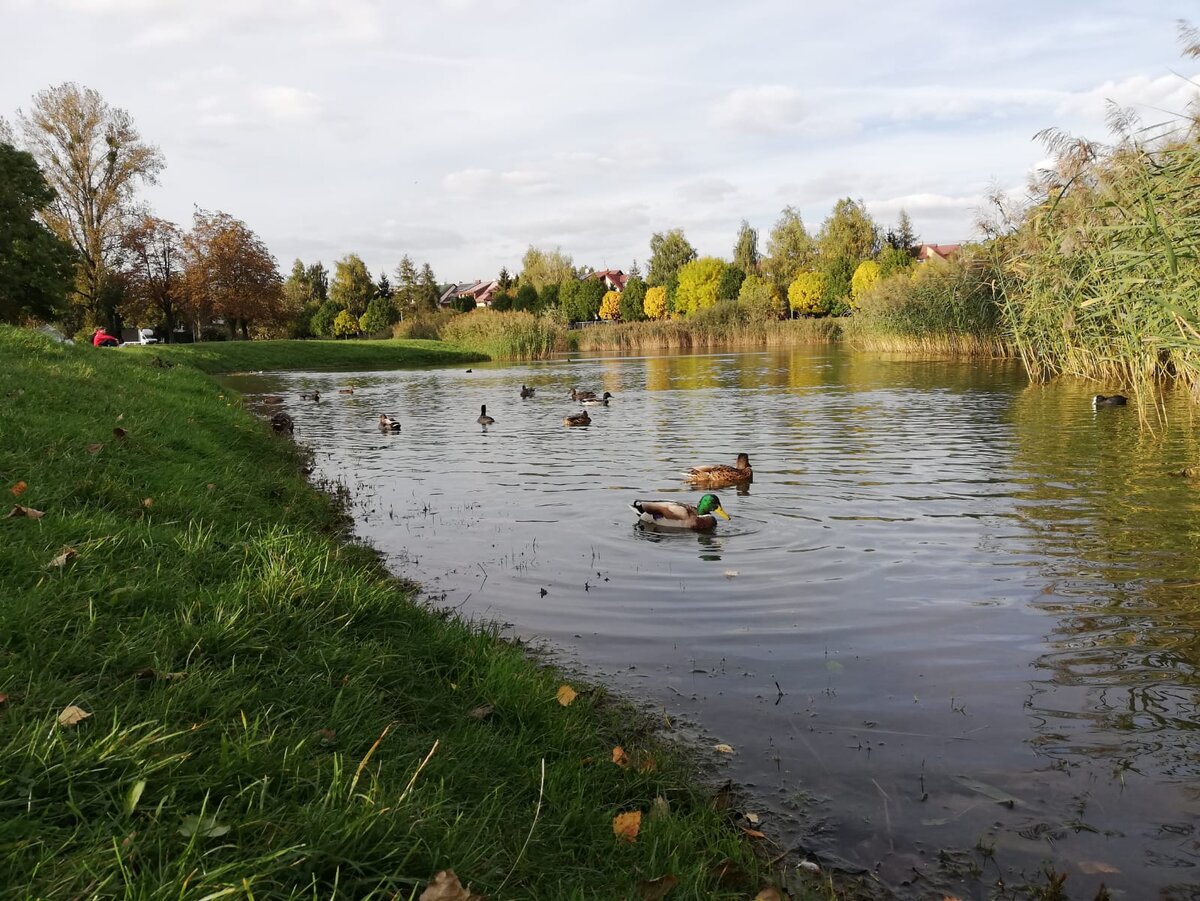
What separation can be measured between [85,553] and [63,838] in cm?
255

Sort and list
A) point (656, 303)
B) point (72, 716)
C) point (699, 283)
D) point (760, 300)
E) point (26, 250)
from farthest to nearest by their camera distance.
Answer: point (656, 303), point (699, 283), point (760, 300), point (26, 250), point (72, 716)

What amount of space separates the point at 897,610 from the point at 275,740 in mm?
5390

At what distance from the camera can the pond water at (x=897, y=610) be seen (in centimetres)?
399

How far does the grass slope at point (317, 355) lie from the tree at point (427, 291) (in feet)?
111

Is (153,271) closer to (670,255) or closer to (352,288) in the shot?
(352,288)

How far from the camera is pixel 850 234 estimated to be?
3246 inches

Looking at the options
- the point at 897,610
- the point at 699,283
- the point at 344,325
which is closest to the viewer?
the point at 897,610

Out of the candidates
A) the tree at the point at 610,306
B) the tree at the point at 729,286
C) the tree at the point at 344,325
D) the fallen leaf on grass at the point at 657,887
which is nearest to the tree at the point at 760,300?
the tree at the point at 729,286

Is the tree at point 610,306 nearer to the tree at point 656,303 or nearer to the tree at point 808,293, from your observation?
the tree at point 656,303

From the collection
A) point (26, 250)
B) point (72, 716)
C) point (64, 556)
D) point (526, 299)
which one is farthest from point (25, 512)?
point (526, 299)

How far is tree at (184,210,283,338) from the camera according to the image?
66000 mm

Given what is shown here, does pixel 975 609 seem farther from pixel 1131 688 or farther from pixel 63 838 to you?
pixel 63 838

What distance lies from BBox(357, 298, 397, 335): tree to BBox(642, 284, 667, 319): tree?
102ft

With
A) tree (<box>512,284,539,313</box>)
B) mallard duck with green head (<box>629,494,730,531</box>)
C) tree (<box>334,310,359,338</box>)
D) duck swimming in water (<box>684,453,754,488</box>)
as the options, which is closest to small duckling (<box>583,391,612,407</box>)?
duck swimming in water (<box>684,453,754,488</box>)
